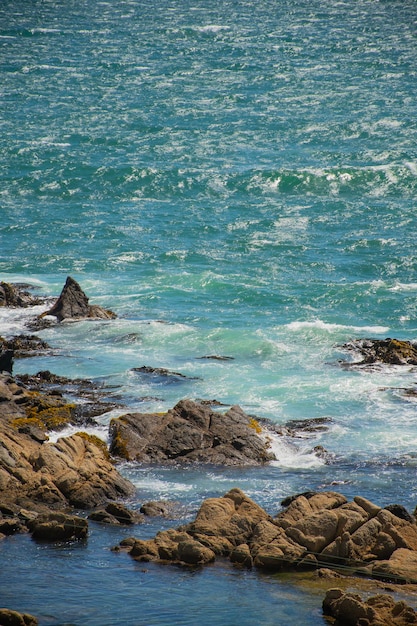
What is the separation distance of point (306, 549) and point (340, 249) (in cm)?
2902

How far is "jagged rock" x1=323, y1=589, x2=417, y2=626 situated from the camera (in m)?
13.7

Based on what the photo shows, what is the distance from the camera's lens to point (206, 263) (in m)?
43.6

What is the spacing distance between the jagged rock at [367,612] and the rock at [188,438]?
8.32 metres

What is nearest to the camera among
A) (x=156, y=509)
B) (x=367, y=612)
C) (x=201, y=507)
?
(x=367, y=612)

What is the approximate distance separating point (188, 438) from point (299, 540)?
629 cm

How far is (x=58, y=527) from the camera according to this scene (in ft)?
55.7

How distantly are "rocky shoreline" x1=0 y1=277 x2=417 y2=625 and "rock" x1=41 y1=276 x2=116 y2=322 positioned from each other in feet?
26.5

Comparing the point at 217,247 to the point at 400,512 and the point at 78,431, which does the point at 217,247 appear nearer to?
the point at 78,431

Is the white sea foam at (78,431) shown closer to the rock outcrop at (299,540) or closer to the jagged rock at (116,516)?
the jagged rock at (116,516)

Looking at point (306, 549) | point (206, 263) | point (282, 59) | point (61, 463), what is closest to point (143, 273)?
point (206, 263)

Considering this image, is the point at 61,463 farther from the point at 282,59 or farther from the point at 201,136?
the point at 282,59

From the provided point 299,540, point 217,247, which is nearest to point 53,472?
point 299,540

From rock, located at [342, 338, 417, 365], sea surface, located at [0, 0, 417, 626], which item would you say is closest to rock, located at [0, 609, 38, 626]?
sea surface, located at [0, 0, 417, 626]

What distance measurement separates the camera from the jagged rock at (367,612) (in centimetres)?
1370
